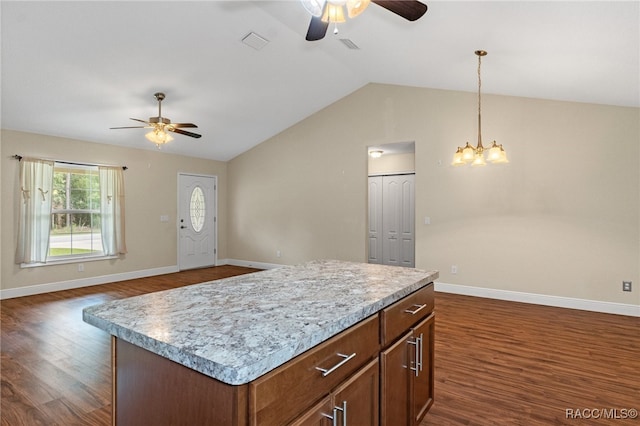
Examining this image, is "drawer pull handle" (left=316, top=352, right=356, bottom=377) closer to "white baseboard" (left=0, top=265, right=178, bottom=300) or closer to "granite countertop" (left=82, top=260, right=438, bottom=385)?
"granite countertop" (left=82, top=260, right=438, bottom=385)

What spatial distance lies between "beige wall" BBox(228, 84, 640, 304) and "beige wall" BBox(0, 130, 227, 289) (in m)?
2.18

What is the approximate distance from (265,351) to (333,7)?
194 cm

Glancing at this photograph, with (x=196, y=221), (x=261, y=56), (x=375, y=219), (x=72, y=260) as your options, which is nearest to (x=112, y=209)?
→ (x=72, y=260)

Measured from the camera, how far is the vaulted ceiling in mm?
2914

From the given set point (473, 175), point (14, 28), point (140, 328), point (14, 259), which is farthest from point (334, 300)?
point (14, 259)

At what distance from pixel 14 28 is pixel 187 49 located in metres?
1.52

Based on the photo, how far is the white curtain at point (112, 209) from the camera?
237 inches

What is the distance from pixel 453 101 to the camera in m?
5.24

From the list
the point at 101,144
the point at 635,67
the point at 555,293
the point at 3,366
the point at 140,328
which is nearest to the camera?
the point at 140,328

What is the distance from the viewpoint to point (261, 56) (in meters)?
4.43

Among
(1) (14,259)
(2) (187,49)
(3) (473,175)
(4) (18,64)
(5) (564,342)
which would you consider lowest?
(5) (564,342)

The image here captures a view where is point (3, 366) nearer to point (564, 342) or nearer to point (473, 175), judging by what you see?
→ point (564, 342)

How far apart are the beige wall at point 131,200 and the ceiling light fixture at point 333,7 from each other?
17.7ft

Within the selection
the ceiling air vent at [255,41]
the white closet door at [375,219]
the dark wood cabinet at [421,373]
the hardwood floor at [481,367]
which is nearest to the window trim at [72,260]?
the hardwood floor at [481,367]
